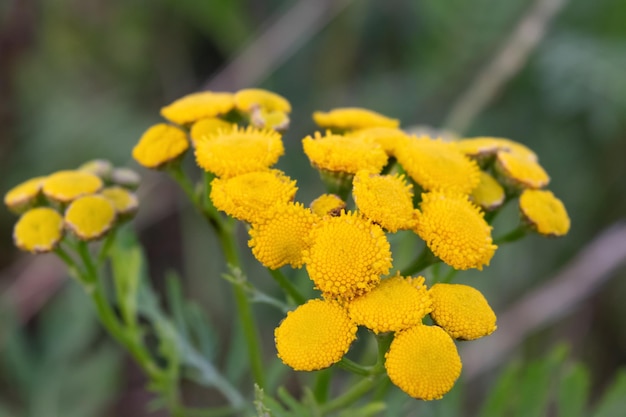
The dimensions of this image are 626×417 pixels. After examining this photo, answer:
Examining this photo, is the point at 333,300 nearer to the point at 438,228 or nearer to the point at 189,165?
the point at 438,228

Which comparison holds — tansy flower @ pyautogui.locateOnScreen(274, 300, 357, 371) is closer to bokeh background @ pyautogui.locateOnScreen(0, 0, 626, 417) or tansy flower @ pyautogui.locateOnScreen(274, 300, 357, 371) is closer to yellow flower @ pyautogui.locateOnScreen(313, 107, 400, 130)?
yellow flower @ pyautogui.locateOnScreen(313, 107, 400, 130)

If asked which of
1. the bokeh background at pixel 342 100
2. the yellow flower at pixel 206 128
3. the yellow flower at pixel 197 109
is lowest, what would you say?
the bokeh background at pixel 342 100

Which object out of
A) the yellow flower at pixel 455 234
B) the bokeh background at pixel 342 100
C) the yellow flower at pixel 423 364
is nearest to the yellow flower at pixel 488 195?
the yellow flower at pixel 455 234

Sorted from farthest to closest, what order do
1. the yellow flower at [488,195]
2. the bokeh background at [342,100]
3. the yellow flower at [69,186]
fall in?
the bokeh background at [342,100] < the yellow flower at [69,186] < the yellow flower at [488,195]

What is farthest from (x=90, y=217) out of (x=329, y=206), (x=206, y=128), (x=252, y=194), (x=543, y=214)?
(x=543, y=214)

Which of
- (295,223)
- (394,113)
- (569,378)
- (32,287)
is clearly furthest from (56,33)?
(569,378)

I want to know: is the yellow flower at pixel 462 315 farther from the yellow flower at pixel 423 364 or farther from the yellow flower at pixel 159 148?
the yellow flower at pixel 159 148
